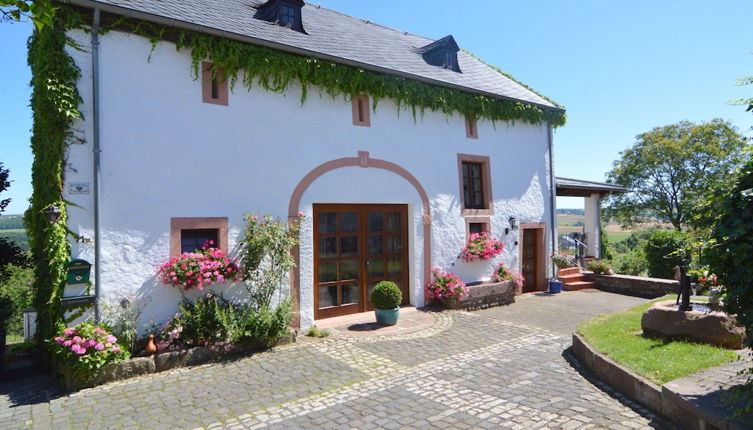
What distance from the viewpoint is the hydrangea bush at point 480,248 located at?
35.1 feet

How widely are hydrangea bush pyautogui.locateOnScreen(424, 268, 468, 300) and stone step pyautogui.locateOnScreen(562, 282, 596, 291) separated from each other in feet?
16.2

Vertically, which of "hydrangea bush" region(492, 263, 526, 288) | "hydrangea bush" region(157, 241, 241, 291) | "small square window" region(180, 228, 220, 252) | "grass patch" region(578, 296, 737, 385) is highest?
"small square window" region(180, 228, 220, 252)

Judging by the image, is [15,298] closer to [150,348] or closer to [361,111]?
[150,348]

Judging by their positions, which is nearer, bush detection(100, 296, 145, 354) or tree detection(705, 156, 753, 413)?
tree detection(705, 156, 753, 413)

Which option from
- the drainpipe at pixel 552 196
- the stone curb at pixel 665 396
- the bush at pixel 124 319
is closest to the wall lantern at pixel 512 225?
the drainpipe at pixel 552 196

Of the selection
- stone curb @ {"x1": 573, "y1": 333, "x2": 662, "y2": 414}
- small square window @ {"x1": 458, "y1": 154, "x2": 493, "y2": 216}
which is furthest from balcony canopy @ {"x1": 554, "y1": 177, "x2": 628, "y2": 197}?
stone curb @ {"x1": 573, "y1": 333, "x2": 662, "y2": 414}

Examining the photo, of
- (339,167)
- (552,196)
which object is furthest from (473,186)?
(339,167)

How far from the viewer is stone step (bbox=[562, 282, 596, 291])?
43.4ft

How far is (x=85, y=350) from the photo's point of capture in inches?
217

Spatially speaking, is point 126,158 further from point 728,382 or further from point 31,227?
point 728,382

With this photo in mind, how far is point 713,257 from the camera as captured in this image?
11.9 ft

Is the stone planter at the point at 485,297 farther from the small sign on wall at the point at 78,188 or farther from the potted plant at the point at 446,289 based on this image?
the small sign on wall at the point at 78,188

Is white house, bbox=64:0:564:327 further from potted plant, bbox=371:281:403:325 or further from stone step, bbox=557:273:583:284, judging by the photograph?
stone step, bbox=557:273:583:284

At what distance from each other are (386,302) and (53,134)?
5.83 metres
